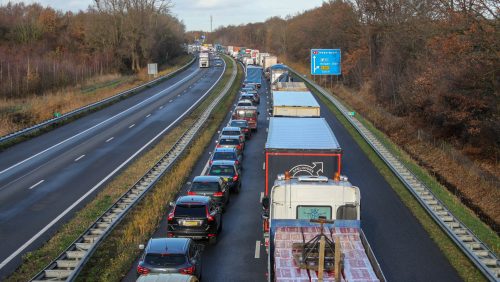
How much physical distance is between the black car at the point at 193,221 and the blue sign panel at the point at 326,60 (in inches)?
1843

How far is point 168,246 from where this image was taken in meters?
14.6

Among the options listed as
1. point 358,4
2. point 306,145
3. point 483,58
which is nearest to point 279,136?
point 306,145

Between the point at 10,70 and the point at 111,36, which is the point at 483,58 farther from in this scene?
the point at 111,36

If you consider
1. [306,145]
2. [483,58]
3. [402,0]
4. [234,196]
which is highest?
[402,0]

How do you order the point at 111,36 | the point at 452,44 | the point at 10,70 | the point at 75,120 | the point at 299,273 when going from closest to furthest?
the point at 299,273, the point at 452,44, the point at 75,120, the point at 10,70, the point at 111,36

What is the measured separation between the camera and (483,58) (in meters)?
29.9

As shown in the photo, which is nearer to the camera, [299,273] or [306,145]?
[299,273]

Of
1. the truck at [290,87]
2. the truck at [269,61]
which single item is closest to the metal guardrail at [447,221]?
the truck at [290,87]

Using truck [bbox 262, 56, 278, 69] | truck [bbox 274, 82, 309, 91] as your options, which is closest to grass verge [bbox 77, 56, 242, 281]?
truck [bbox 274, 82, 309, 91]

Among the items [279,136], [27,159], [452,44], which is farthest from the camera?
[452,44]

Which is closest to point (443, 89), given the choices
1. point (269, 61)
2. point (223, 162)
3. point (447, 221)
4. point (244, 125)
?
point (244, 125)

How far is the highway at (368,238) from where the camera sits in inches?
632

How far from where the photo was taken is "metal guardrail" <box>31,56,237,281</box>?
14562 mm

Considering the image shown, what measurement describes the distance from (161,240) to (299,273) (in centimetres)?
466
